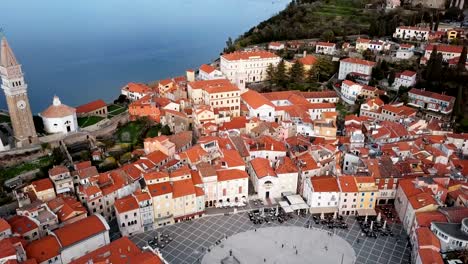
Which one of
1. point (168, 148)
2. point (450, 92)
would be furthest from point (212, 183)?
point (450, 92)

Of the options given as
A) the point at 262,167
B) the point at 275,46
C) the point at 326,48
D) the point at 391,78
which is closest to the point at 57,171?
the point at 262,167

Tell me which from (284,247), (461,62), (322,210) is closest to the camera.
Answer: (284,247)

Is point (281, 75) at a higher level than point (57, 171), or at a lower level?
higher

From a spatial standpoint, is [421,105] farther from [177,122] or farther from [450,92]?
[177,122]

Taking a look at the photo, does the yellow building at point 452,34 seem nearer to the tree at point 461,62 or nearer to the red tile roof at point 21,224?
the tree at point 461,62

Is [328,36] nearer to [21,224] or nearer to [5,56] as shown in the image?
[5,56]

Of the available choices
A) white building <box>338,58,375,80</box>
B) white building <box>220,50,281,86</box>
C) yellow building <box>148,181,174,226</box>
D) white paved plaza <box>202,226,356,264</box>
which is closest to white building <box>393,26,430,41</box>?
white building <box>338,58,375,80</box>

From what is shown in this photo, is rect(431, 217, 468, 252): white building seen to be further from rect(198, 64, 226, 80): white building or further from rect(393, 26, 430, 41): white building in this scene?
rect(393, 26, 430, 41): white building
